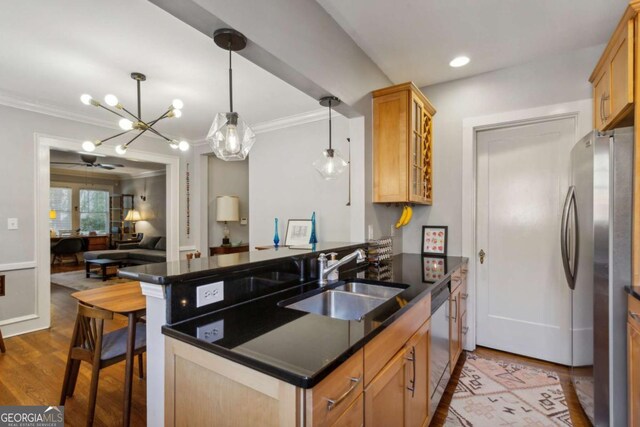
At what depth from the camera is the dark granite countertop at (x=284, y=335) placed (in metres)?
0.87

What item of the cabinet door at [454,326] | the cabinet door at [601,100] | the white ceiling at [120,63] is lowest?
the cabinet door at [454,326]

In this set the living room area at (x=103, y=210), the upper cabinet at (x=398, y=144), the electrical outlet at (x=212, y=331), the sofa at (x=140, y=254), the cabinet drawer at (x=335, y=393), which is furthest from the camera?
the living room area at (x=103, y=210)

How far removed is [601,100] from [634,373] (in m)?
1.84

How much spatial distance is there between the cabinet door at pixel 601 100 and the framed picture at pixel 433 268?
1515 millimetres

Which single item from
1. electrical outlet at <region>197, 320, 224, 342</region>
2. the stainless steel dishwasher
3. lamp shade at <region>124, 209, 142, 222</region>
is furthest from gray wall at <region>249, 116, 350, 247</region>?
lamp shade at <region>124, 209, 142, 222</region>

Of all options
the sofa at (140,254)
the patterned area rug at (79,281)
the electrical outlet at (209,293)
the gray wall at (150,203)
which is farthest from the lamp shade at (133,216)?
the electrical outlet at (209,293)

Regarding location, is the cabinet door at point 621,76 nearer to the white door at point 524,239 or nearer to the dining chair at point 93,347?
the white door at point 524,239

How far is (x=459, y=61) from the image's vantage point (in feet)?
8.89

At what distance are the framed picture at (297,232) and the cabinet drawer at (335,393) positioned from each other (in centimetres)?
299

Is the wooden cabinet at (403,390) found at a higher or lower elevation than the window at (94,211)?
lower

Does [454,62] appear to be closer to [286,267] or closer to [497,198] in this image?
[497,198]

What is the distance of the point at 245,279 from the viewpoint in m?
1.49

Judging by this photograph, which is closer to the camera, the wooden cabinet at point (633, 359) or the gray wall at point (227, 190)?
the wooden cabinet at point (633, 359)

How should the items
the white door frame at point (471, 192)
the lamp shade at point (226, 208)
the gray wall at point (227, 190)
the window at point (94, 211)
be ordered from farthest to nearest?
the window at point (94, 211) < the gray wall at point (227, 190) < the lamp shade at point (226, 208) < the white door frame at point (471, 192)
